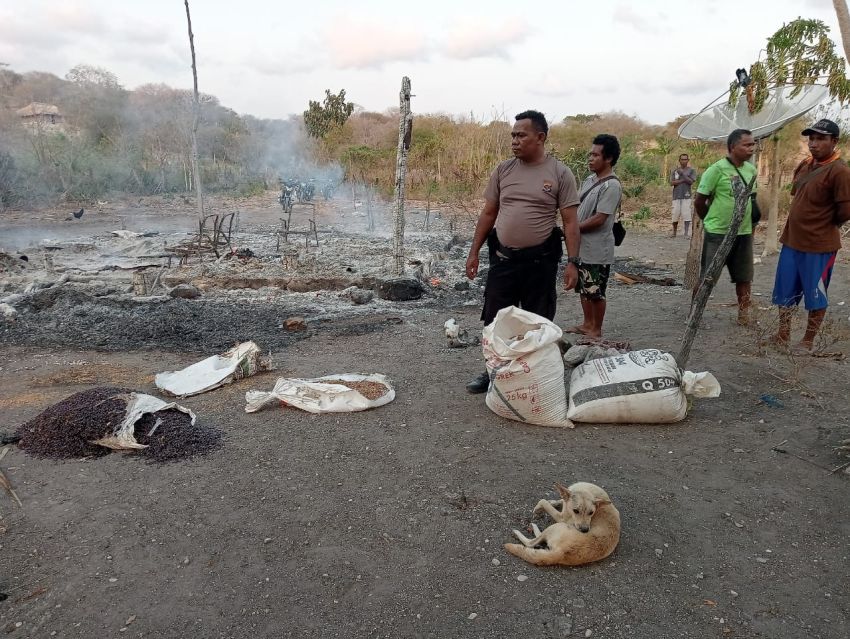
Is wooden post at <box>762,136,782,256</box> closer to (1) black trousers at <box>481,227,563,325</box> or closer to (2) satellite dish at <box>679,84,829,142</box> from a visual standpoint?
(2) satellite dish at <box>679,84,829,142</box>

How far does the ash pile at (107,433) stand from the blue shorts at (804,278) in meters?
4.05

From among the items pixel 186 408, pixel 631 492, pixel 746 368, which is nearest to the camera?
A: pixel 631 492

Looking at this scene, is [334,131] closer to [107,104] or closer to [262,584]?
[107,104]

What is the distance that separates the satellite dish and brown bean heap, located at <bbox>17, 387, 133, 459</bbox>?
228 inches

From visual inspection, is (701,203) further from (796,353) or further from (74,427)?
(74,427)

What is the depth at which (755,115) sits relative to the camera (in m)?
6.27

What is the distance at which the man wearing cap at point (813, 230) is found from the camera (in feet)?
12.6

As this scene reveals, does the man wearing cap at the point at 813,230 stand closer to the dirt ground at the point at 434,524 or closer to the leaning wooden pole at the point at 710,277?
the dirt ground at the point at 434,524

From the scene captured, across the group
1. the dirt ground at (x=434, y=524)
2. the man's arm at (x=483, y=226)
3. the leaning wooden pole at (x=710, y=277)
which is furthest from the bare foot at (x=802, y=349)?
the man's arm at (x=483, y=226)

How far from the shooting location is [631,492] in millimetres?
2588

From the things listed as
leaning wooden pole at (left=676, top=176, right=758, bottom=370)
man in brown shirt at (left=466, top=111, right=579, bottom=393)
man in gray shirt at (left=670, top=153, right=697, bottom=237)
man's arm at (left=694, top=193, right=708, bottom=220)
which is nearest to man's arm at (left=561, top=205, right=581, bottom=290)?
man in brown shirt at (left=466, top=111, right=579, bottom=393)

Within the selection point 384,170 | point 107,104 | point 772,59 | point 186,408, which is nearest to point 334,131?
Result: point 384,170

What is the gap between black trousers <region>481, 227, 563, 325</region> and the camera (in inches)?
138

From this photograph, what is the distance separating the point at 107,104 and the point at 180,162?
830 centimetres
